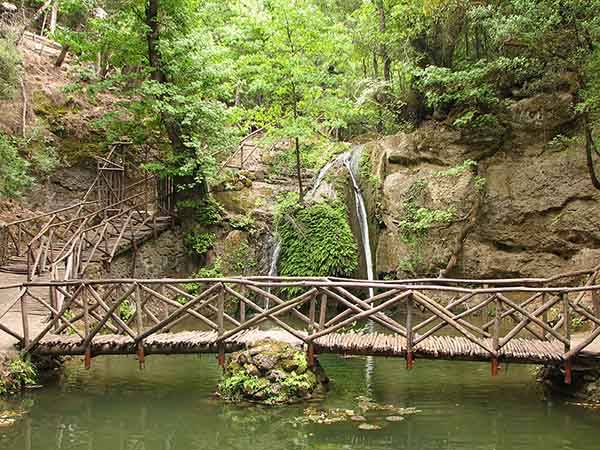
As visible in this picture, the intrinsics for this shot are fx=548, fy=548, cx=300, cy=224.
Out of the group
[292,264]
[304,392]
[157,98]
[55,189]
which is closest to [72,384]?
[304,392]

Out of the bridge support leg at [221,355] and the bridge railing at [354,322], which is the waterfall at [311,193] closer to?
the bridge railing at [354,322]

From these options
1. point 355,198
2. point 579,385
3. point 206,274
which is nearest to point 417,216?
point 355,198

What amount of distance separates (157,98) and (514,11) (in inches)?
374

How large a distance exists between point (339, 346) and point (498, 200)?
9163mm

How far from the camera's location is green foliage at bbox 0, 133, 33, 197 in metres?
13.5

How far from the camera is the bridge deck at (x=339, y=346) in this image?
7871 mm

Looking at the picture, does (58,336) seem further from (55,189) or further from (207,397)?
(55,189)

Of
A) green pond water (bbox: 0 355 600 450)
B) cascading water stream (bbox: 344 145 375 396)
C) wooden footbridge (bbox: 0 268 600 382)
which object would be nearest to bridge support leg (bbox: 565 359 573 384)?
wooden footbridge (bbox: 0 268 600 382)

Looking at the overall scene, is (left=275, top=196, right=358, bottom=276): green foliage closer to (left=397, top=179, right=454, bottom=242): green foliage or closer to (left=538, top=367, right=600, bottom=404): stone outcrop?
(left=397, top=179, right=454, bottom=242): green foliage

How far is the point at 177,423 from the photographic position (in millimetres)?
7359

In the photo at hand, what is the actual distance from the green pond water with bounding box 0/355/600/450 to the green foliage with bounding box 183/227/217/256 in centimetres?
648

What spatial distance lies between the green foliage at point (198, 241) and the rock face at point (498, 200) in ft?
16.7

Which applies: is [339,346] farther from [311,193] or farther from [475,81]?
[475,81]

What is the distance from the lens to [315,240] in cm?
1581
